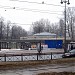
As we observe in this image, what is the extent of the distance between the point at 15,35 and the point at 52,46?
139ft

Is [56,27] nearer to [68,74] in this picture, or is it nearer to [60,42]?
[60,42]

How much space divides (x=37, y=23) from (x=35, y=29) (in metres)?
3.59

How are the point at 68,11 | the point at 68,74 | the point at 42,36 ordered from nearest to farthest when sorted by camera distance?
the point at 68,74, the point at 68,11, the point at 42,36

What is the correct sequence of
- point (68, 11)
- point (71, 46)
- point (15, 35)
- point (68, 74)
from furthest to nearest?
point (15, 35) → point (68, 11) → point (71, 46) → point (68, 74)

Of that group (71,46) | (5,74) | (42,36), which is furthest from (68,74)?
(42,36)

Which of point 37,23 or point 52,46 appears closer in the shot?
point 52,46

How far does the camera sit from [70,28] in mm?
96812

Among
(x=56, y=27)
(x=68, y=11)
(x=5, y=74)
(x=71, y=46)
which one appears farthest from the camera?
(x=56, y=27)

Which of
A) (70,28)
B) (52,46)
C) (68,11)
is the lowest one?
(52,46)

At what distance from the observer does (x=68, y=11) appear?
9538 centimetres

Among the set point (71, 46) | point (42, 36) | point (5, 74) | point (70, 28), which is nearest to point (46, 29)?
point (42, 36)

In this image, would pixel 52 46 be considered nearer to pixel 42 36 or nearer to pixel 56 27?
pixel 42 36

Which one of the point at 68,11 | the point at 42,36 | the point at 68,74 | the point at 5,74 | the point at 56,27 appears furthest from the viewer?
the point at 56,27

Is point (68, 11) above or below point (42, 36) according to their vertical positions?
above
